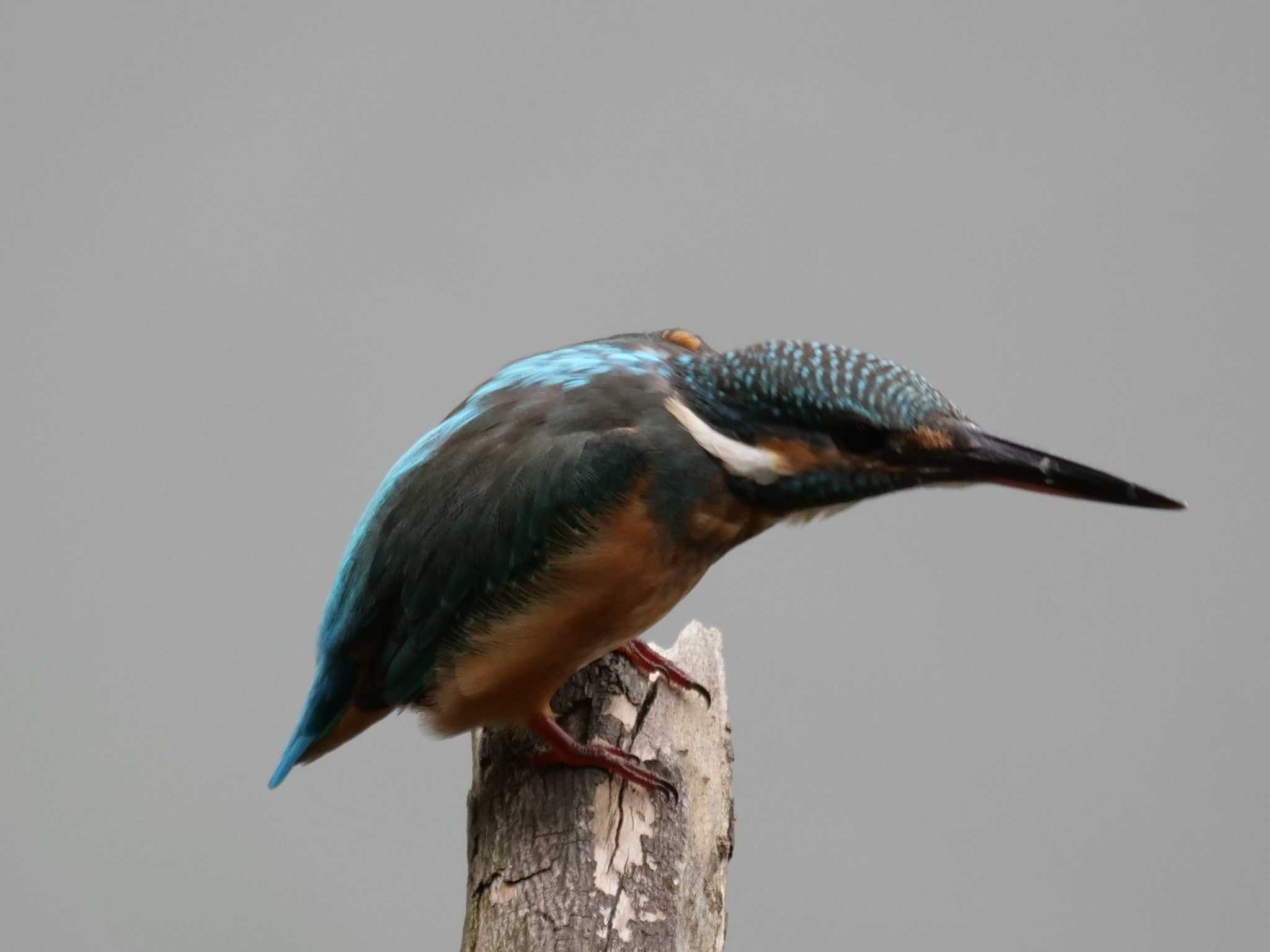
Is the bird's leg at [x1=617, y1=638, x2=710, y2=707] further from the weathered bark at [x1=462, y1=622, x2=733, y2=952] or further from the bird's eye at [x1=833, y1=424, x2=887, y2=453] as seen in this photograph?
→ the bird's eye at [x1=833, y1=424, x2=887, y2=453]

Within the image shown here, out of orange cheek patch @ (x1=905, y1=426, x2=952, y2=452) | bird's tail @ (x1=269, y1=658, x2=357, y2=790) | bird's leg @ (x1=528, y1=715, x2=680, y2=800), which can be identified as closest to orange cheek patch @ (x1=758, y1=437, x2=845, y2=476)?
orange cheek patch @ (x1=905, y1=426, x2=952, y2=452)

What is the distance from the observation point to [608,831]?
226 cm

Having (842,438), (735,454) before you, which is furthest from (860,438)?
(735,454)

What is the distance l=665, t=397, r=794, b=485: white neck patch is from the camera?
2.10 m

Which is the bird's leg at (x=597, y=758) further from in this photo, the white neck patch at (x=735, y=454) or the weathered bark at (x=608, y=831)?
the white neck patch at (x=735, y=454)

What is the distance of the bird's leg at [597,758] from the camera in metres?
2.33

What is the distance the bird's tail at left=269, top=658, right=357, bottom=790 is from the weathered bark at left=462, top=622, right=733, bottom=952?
0.84 ft

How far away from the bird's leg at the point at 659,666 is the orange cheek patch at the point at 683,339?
0.51 m

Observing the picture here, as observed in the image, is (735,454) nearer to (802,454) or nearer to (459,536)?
(802,454)

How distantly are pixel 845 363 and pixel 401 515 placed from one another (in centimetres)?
72

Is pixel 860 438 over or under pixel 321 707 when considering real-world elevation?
over

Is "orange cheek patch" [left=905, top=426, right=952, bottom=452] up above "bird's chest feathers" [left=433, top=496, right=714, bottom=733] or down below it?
above

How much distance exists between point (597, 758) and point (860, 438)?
678mm

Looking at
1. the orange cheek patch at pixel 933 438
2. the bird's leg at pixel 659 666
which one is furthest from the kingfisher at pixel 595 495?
the bird's leg at pixel 659 666
